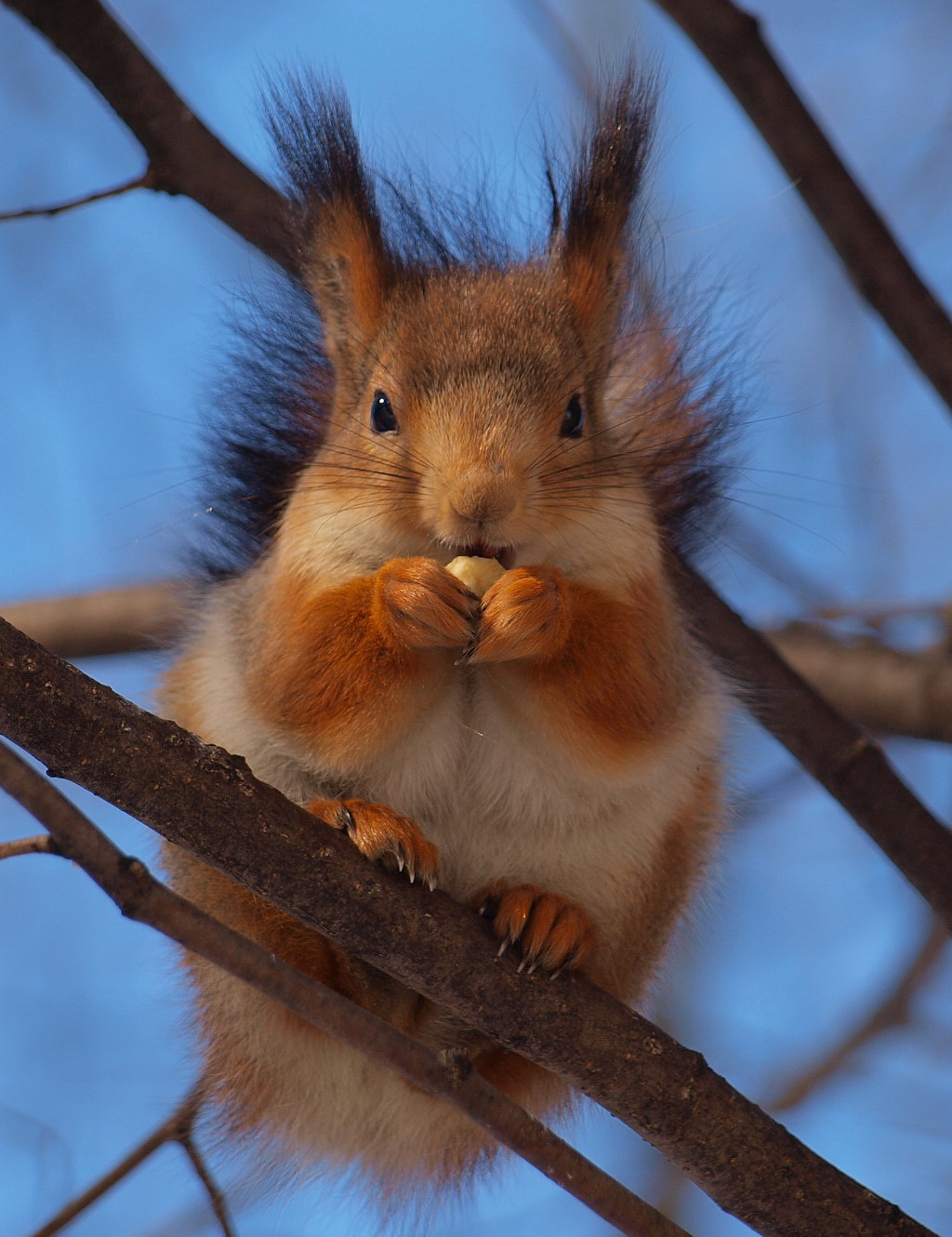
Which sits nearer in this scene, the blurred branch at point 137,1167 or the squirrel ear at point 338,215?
the blurred branch at point 137,1167

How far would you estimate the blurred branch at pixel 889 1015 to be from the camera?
17.8ft

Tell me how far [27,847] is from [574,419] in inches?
70.8

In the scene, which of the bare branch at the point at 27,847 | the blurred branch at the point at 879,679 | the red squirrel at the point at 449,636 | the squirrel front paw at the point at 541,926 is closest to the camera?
the bare branch at the point at 27,847

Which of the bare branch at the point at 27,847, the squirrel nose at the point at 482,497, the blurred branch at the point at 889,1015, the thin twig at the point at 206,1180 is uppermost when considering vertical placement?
the squirrel nose at the point at 482,497

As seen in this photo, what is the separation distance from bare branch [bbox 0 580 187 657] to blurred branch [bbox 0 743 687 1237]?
254cm

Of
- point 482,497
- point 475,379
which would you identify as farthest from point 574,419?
point 482,497

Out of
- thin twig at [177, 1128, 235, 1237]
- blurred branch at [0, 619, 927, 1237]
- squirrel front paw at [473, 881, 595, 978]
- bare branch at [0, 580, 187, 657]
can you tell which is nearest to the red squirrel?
squirrel front paw at [473, 881, 595, 978]

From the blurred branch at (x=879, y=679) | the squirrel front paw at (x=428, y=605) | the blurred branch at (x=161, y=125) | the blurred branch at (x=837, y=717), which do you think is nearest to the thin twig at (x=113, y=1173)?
the squirrel front paw at (x=428, y=605)

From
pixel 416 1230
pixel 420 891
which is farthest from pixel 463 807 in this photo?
pixel 416 1230

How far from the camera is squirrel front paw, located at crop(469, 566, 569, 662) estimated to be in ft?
9.75

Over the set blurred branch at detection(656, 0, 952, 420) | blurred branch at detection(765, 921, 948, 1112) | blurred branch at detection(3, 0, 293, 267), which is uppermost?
blurred branch at detection(656, 0, 952, 420)

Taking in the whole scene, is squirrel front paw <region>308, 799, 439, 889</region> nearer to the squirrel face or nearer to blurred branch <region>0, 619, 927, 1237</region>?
blurred branch <region>0, 619, 927, 1237</region>

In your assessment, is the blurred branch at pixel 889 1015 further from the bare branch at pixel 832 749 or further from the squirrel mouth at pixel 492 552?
the squirrel mouth at pixel 492 552

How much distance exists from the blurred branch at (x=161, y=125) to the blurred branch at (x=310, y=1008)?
88.7 inches
